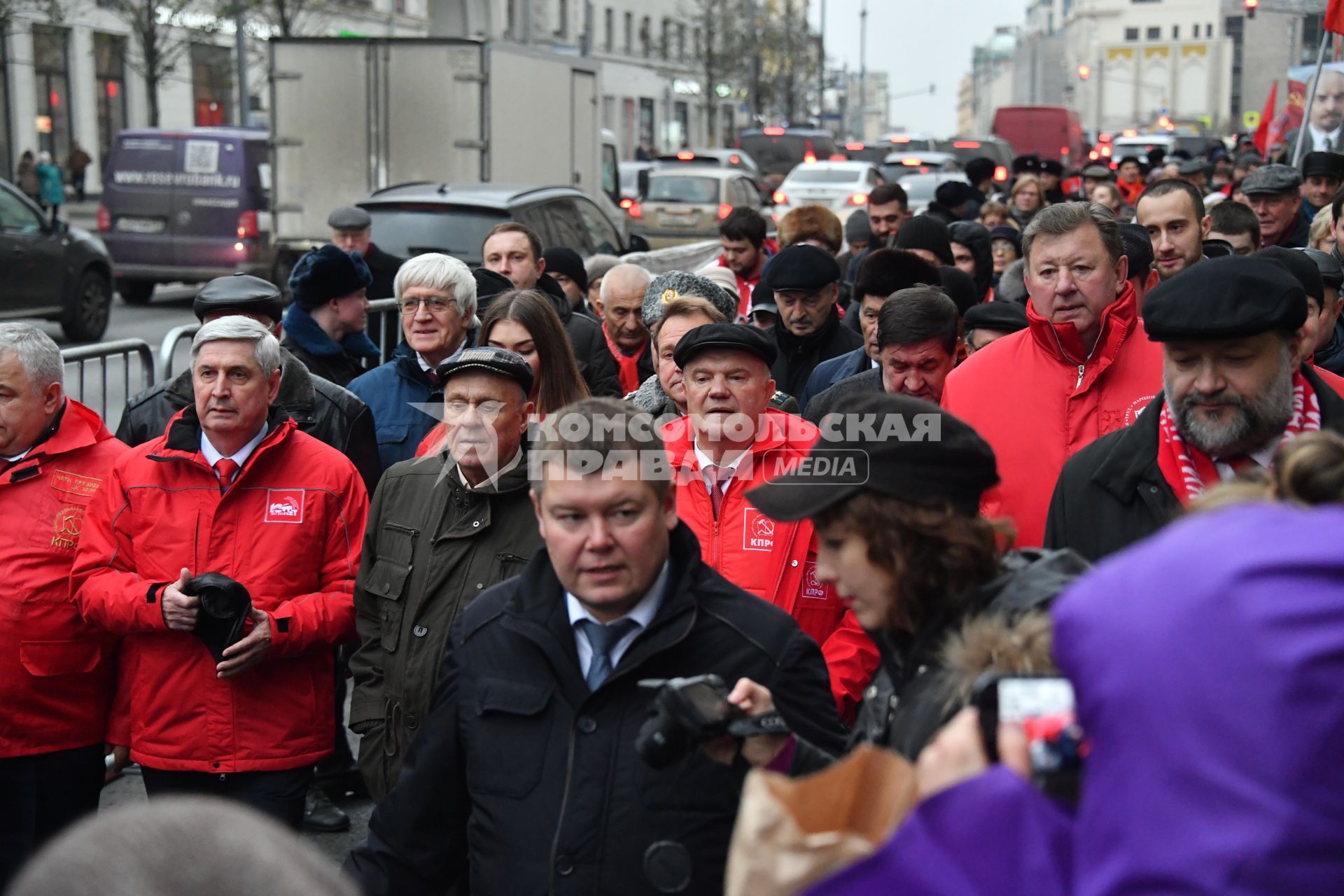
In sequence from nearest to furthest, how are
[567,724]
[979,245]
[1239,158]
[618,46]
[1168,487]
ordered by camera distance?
[567,724], [1168,487], [979,245], [1239,158], [618,46]

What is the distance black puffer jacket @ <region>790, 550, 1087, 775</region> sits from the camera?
210 centimetres

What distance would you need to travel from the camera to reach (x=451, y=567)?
4.23 meters

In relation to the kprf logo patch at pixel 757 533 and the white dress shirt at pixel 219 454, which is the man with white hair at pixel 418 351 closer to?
the white dress shirt at pixel 219 454

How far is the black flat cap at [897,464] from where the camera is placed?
2.48m

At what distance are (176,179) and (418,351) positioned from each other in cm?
1511

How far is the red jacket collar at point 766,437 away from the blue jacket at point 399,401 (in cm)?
154

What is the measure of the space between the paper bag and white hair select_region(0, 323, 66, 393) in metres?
3.77

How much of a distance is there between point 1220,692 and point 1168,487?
243cm

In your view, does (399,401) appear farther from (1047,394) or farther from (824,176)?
(824,176)

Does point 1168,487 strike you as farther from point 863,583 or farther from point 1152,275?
point 1152,275

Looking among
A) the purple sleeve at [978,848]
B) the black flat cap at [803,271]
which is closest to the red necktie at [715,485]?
the black flat cap at [803,271]

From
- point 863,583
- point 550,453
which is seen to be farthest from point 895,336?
point 863,583

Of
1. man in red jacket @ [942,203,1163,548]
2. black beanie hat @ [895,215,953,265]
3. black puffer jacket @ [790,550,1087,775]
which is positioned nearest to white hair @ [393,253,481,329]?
man in red jacket @ [942,203,1163,548]

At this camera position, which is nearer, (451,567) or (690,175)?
(451,567)
